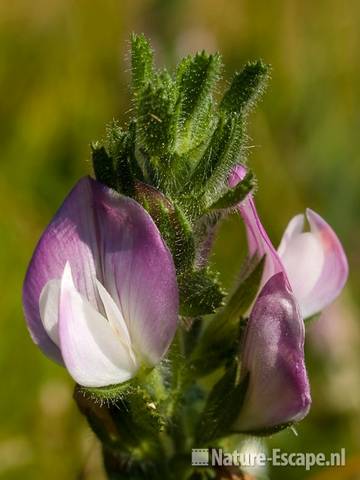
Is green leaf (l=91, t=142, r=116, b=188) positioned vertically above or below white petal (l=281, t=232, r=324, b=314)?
above

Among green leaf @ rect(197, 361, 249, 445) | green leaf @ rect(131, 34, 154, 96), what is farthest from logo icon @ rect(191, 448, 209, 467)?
green leaf @ rect(131, 34, 154, 96)

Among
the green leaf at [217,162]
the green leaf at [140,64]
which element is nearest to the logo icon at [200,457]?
the green leaf at [217,162]

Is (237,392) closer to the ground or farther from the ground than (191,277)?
closer to the ground

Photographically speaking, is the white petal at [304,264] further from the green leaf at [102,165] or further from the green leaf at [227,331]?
the green leaf at [102,165]

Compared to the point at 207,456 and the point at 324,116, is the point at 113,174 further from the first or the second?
the point at 324,116

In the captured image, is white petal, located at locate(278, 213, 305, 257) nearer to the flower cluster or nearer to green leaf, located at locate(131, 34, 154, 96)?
the flower cluster

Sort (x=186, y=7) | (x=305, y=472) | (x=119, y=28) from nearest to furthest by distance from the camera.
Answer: (x=305, y=472), (x=186, y=7), (x=119, y=28)

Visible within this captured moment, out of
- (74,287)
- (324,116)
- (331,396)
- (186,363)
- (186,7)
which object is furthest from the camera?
(186,7)

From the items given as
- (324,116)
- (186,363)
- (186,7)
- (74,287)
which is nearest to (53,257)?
(74,287)
